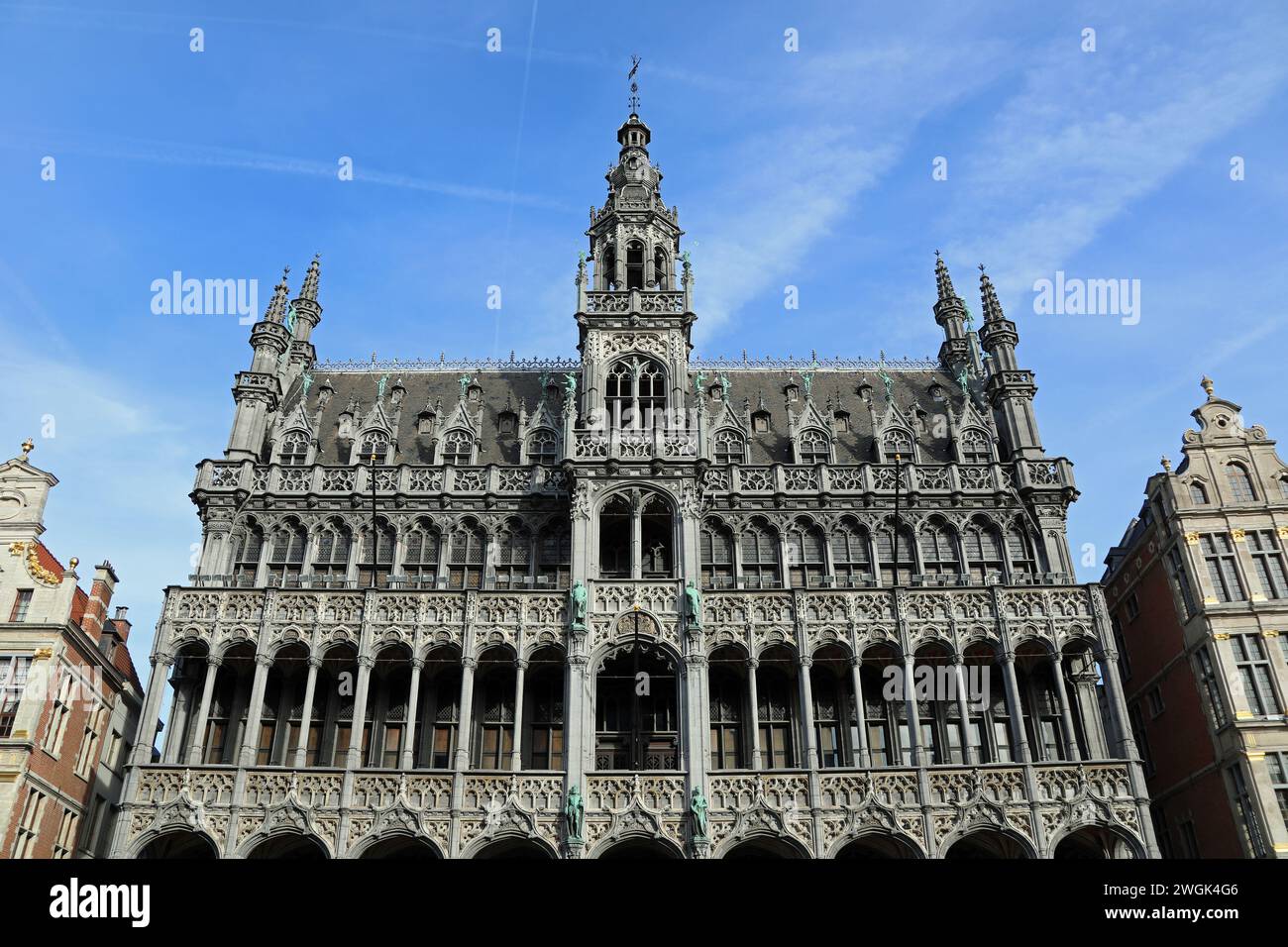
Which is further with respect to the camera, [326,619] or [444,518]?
[444,518]

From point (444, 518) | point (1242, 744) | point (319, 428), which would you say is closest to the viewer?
point (1242, 744)

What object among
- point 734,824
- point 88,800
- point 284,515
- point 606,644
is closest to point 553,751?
point 606,644

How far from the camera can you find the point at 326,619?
36.8 metres

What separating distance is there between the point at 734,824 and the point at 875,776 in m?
4.76

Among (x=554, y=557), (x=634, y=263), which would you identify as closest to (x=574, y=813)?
(x=554, y=557)

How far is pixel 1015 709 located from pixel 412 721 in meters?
19.8

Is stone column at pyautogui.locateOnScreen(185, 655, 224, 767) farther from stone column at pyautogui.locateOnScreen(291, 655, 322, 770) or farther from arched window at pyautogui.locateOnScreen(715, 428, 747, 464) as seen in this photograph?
arched window at pyautogui.locateOnScreen(715, 428, 747, 464)

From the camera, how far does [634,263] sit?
46.0 m

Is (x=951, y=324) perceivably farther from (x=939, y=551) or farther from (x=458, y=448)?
(x=458, y=448)

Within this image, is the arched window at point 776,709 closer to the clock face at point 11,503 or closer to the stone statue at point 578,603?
the stone statue at point 578,603

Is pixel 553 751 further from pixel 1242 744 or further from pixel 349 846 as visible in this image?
pixel 1242 744

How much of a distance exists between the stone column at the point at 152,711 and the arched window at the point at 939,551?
2687cm

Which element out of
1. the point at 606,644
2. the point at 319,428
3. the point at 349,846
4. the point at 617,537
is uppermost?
the point at 319,428

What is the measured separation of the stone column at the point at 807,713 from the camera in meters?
34.3
